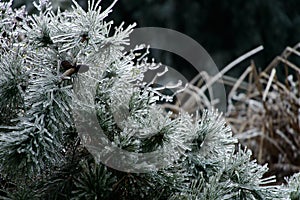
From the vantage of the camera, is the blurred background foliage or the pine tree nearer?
the pine tree

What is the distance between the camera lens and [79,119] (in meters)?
0.65

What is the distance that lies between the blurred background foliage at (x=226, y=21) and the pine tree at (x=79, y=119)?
409cm

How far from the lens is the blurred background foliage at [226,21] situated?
487cm

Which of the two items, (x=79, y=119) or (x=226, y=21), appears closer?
(x=79, y=119)

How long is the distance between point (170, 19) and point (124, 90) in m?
4.29

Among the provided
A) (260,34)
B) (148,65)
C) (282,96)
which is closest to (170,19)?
(260,34)

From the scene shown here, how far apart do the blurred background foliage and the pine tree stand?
4.09m

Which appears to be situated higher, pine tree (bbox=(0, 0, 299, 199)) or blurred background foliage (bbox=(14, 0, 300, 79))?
blurred background foliage (bbox=(14, 0, 300, 79))

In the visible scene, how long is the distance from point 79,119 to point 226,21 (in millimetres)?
4667

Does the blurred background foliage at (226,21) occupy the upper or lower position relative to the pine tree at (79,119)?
upper

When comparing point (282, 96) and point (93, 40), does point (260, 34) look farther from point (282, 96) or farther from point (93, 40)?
point (93, 40)

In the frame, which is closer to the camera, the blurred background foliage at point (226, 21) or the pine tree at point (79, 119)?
the pine tree at point (79, 119)

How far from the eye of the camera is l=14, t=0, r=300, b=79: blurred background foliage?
16.0ft

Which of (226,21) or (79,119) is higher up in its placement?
(226,21)
